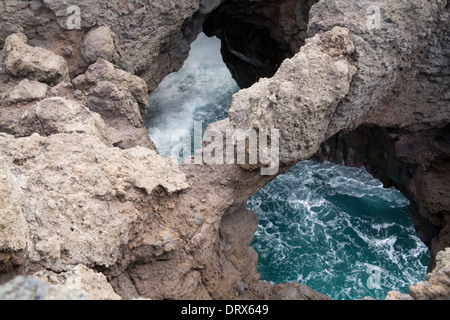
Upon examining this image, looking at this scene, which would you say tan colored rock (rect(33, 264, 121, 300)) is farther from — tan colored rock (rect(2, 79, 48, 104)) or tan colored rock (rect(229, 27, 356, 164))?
tan colored rock (rect(2, 79, 48, 104))

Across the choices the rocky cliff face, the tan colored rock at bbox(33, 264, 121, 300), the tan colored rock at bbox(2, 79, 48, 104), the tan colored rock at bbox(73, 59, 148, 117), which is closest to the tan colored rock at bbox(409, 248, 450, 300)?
the rocky cliff face

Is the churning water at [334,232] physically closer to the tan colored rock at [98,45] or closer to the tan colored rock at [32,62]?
the tan colored rock at [98,45]

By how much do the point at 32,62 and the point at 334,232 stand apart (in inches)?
256

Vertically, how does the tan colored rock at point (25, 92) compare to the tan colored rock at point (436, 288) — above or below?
above

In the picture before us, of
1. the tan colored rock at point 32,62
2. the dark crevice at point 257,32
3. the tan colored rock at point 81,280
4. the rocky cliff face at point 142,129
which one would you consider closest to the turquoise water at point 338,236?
the rocky cliff face at point 142,129

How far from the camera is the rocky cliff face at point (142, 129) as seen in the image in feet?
11.5

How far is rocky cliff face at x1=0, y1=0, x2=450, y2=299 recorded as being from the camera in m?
3.52

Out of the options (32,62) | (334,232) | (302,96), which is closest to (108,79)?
(32,62)

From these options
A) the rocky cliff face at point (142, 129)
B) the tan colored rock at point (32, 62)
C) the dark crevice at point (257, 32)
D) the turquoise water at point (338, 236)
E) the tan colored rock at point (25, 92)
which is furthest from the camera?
the dark crevice at point (257, 32)

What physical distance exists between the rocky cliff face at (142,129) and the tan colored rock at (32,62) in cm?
2

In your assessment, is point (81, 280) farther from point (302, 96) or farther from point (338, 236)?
point (338, 236)

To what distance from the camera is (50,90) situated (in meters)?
5.31

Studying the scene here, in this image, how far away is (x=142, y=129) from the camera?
5484mm
